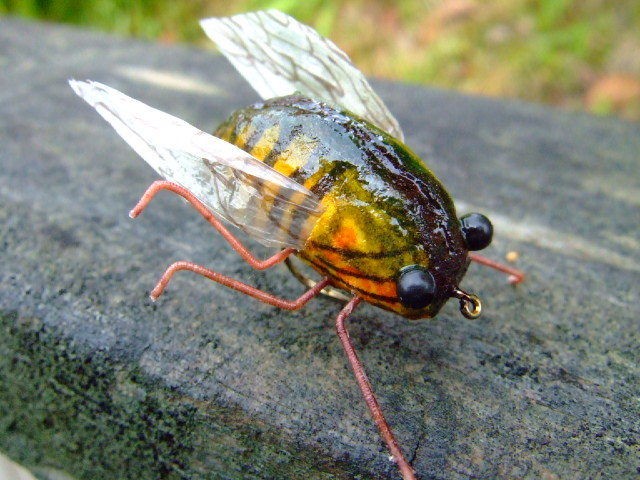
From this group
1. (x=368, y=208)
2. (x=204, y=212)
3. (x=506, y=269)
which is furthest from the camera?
(x=506, y=269)

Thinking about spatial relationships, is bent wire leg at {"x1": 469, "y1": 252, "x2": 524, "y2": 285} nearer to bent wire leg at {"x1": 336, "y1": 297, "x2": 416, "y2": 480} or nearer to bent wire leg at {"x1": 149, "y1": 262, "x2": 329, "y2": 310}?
bent wire leg at {"x1": 336, "y1": 297, "x2": 416, "y2": 480}

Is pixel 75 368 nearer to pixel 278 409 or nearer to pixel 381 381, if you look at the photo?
pixel 278 409

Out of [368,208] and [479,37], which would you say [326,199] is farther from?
[479,37]

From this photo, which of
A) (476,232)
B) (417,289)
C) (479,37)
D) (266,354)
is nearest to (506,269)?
(476,232)

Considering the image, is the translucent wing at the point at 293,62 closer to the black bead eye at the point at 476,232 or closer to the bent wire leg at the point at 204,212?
the black bead eye at the point at 476,232

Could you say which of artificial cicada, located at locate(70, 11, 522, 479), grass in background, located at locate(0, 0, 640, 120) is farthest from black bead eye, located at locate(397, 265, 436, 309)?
grass in background, located at locate(0, 0, 640, 120)

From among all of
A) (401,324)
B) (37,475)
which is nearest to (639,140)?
(401,324)
